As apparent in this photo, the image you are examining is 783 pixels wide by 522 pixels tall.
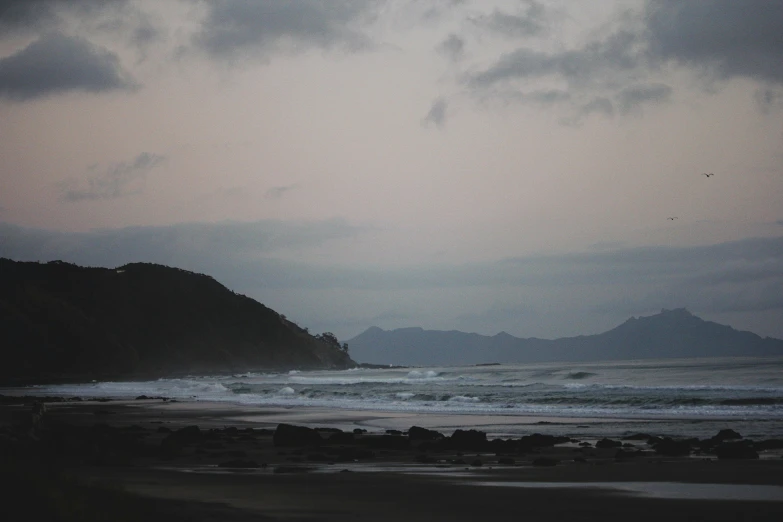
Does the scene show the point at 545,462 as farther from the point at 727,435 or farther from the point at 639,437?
the point at 727,435

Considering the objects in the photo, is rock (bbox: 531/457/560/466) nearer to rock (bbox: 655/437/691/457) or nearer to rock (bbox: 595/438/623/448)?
rock (bbox: 655/437/691/457)

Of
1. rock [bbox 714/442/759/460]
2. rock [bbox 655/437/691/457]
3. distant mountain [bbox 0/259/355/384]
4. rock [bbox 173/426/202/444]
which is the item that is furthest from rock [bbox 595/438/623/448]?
distant mountain [bbox 0/259/355/384]

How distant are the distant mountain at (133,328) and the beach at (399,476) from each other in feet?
276

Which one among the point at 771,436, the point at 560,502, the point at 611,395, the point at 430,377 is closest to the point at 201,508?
the point at 560,502

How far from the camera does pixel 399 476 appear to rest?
46.7 ft

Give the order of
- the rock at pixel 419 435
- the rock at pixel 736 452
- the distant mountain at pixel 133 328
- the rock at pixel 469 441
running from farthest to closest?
the distant mountain at pixel 133 328
the rock at pixel 419 435
the rock at pixel 469 441
the rock at pixel 736 452

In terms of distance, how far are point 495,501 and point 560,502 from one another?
2.90ft

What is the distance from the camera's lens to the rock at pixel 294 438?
20.3 m

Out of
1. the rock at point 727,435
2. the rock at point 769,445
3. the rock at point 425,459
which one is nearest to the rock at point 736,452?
the rock at point 769,445

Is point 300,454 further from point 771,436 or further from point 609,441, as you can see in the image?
point 771,436

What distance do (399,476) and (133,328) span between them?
12928cm

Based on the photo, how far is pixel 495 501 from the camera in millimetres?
11273

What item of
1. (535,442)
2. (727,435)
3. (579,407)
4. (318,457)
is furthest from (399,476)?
(579,407)

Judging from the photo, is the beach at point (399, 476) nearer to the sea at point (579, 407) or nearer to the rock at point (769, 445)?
the rock at point (769, 445)
